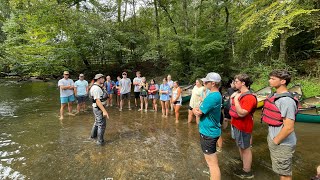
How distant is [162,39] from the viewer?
16.6m

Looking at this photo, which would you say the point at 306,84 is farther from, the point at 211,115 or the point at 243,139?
the point at 211,115

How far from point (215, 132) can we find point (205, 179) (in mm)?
1347

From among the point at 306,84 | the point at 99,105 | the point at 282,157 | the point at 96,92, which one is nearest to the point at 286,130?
the point at 282,157

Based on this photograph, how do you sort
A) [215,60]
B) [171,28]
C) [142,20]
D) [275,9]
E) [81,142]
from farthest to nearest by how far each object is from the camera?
[142,20]
[171,28]
[215,60]
[275,9]
[81,142]

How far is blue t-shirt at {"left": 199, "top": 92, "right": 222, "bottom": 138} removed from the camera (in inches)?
131

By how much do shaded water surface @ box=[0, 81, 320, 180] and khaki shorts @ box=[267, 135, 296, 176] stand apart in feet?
4.10

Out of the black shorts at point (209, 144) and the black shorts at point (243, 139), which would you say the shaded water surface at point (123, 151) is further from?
the black shorts at point (209, 144)

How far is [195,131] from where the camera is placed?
7383 millimetres

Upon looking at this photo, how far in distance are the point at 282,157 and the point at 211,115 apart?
1139mm

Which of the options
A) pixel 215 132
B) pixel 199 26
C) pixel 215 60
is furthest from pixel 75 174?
pixel 199 26

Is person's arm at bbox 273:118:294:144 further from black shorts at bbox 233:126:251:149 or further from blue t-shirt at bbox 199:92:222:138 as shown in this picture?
black shorts at bbox 233:126:251:149

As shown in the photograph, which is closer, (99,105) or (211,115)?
(211,115)

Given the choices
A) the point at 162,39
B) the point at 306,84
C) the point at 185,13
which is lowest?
the point at 306,84

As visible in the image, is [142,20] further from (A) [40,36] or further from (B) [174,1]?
(A) [40,36]
